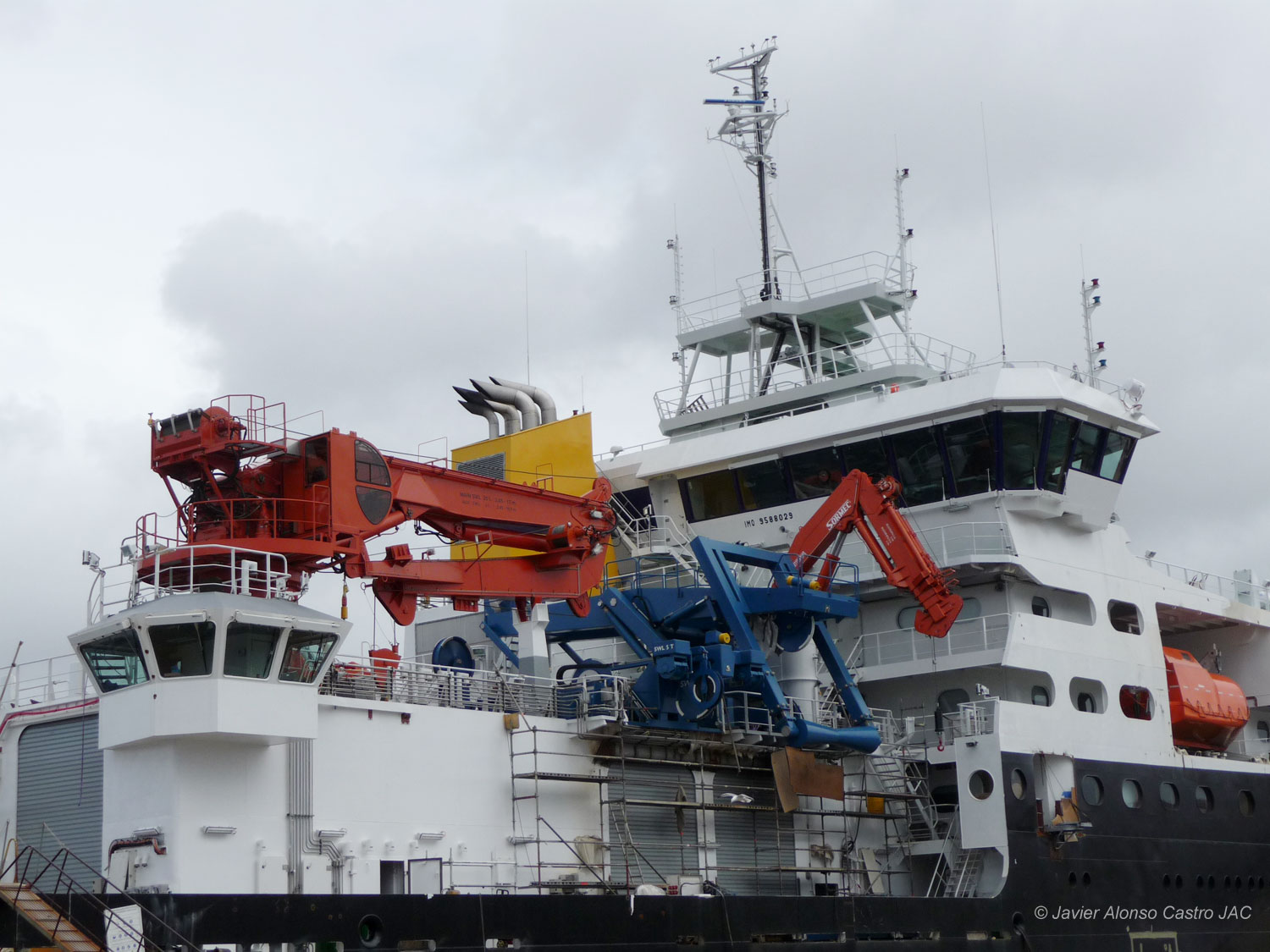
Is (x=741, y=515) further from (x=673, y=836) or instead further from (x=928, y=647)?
(x=673, y=836)

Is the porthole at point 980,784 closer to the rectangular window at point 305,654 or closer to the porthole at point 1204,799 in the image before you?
the porthole at point 1204,799

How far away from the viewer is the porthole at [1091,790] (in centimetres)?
2984

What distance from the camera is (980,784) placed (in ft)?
94.1

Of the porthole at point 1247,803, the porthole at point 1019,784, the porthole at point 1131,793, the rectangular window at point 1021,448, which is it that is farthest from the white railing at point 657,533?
the porthole at point 1247,803

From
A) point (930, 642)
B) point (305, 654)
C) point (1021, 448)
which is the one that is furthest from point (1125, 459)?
point (305, 654)

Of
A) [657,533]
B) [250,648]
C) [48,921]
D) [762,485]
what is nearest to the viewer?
[48,921]

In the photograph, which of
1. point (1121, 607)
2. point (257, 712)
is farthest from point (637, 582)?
point (1121, 607)

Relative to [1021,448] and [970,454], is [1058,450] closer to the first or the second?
[1021,448]

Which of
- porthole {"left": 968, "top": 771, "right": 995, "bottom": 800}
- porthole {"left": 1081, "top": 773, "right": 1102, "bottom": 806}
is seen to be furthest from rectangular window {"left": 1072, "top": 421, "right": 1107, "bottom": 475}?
porthole {"left": 968, "top": 771, "right": 995, "bottom": 800}

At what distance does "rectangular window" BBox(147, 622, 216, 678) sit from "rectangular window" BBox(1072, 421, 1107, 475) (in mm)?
18297

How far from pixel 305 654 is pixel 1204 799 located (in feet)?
63.7

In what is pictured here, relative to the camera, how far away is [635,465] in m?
35.0

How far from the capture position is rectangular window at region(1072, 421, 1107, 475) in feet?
104

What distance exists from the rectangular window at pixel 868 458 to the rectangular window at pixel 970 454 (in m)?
1.33
